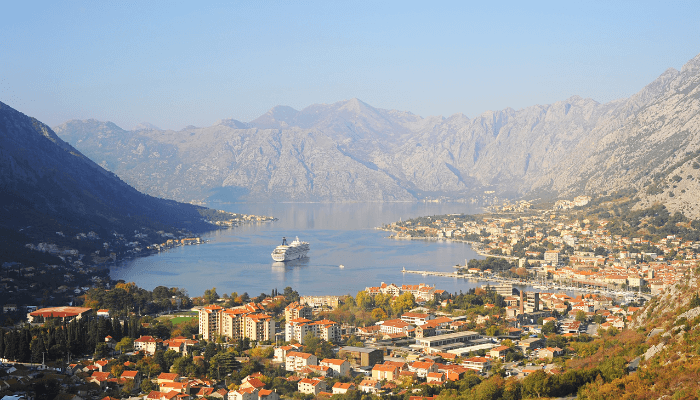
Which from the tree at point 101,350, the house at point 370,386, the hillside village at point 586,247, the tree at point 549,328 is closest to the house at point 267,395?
the house at point 370,386

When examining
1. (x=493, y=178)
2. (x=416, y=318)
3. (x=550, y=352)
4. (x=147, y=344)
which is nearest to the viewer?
(x=550, y=352)

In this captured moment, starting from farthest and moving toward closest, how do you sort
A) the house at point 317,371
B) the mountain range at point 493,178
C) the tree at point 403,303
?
the mountain range at point 493,178, the tree at point 403,303, the house at point 317,371

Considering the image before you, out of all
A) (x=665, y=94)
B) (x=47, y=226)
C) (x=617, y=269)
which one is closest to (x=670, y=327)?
(x=617, y=269)

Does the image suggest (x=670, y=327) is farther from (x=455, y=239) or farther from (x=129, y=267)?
(x=455, y=239)

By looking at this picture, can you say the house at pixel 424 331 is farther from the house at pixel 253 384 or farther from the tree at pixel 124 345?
the tree at pixel 124 345

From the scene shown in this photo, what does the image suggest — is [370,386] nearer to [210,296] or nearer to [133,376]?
[133,376]

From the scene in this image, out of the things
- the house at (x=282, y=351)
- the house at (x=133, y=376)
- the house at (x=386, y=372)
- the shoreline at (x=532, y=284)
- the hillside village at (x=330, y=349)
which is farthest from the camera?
the shoreline at (x=532, y=284)

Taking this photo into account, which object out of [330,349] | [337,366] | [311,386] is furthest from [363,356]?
[311,386]

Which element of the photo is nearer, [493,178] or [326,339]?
[326,339]
